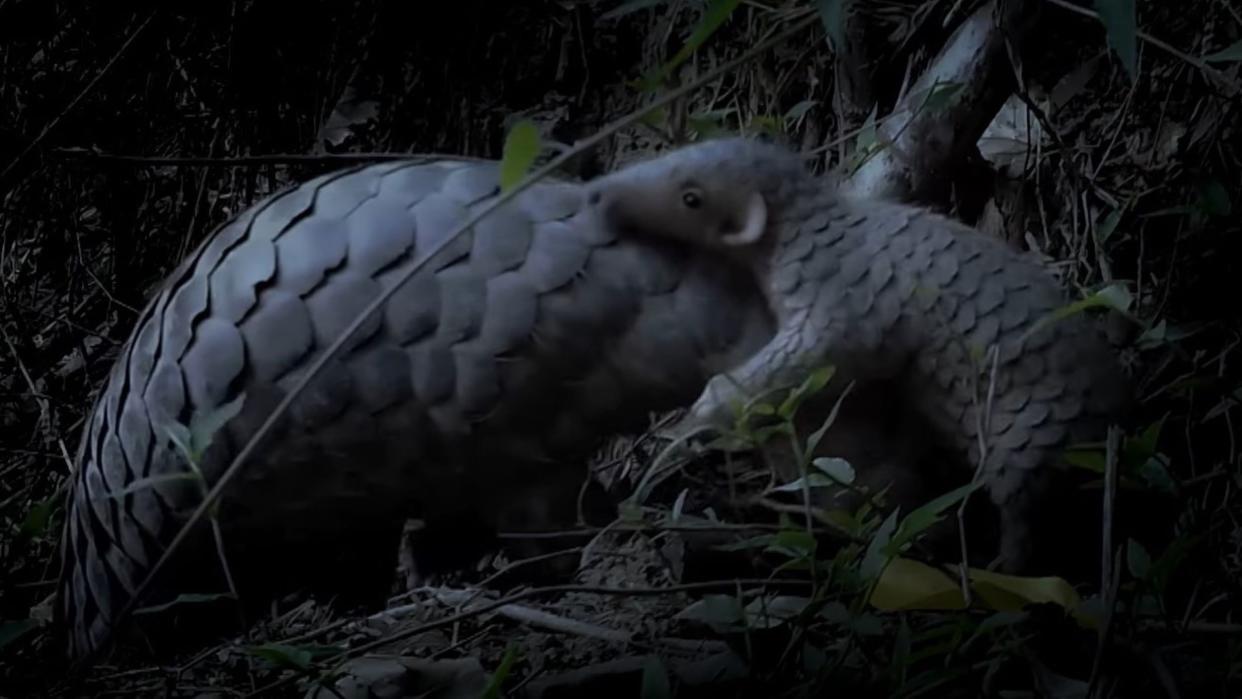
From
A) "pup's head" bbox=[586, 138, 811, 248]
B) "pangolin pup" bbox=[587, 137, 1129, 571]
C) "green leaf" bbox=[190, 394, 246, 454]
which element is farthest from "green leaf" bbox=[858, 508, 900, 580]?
"green leaf" bbox=[190, 394, 246, 454]

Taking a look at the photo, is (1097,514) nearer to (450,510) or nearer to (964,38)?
(450,510)

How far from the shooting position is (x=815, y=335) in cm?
96

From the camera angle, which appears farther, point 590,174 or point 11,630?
point 590,174

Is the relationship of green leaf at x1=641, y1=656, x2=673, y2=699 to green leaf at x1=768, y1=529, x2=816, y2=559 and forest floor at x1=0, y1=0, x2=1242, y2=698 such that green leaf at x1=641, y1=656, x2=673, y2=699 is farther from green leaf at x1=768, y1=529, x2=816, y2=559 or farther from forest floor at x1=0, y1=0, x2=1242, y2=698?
green leaf at x1=768, y1=529, x2=816, y2=559

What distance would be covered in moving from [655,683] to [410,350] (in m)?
0.31

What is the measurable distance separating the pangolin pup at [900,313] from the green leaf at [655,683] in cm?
21

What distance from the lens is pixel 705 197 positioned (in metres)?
0.99

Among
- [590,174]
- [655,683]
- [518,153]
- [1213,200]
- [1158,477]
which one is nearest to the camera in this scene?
[518,153]

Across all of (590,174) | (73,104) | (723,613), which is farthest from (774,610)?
(73,104)

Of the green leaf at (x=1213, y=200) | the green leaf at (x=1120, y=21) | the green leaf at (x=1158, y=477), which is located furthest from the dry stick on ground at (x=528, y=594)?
the green leaf at (x=1213, y=200)

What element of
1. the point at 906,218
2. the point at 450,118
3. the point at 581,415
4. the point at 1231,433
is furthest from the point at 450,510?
the point at 450,118

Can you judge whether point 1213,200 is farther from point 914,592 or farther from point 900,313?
point 914,592

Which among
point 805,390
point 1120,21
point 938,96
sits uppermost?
point 1120,21

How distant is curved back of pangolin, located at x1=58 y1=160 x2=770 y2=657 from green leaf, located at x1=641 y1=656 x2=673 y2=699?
235mm
